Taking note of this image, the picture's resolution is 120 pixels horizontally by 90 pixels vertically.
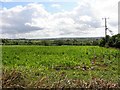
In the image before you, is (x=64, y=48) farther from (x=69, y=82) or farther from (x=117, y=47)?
(x=69, y=82)

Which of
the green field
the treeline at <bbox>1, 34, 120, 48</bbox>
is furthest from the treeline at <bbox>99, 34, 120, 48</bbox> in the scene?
the green field

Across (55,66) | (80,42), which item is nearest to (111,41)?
(80,42)

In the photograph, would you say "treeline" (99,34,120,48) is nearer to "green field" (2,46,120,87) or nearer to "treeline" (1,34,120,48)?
"treeline" (1,34,120,48)

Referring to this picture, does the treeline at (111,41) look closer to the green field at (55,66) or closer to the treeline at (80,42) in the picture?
the treeline at (80,42)

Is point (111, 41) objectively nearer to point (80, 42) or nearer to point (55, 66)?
point (80, 42)

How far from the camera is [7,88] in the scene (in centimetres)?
362

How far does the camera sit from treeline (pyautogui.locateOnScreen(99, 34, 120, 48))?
17978 millimetres

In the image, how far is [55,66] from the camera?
1000 centimetres

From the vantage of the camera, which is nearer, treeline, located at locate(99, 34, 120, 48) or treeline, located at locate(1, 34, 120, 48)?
treeline, located at locate(1, 34, 120, 48)

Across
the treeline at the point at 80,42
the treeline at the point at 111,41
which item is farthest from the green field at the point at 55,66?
the treeline at the point at 111,41

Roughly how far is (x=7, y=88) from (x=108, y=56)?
10784 millimetres

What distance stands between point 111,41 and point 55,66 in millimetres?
10141

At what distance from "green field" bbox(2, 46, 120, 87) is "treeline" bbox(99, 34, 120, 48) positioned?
2652 mm

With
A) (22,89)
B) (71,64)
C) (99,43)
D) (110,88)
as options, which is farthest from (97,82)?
(99,43)
